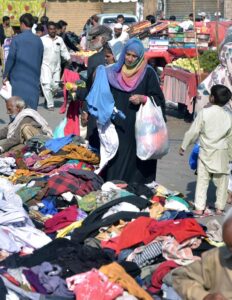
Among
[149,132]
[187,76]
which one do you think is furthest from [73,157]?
[187,76]

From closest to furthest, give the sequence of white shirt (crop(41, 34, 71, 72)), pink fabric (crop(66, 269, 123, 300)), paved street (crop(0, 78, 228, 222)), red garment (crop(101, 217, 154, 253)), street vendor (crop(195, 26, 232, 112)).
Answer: pink fabric (crop(66, 269, 123, 300)) < red garment (crop(101, 217, 154, 253)) < paved street (crop(0, 78, 228, 222)) < street vendor (crop(195, 26, 232, 112)) < white shirt (crop(41, 34, 71, 72))

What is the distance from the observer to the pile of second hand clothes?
550 cm

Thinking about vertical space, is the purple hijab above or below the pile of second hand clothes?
above

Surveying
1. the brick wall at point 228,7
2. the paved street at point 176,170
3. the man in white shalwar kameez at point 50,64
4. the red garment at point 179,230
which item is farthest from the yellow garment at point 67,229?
the brick wall at point 228,7

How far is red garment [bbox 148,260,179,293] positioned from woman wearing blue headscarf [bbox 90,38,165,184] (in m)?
2.28

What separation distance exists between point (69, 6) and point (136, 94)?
3166 centimetres

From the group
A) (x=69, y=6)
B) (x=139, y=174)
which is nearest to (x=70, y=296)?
(x=139, y=174)

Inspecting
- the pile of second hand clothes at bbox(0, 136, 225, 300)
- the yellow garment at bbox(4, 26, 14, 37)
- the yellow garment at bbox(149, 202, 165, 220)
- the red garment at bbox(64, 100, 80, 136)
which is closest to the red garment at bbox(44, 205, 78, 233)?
the pile of second hand clothes at bbox(0, 136, 225, 300)

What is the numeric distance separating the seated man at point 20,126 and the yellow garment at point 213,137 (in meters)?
1.93

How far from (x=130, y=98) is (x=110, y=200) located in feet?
3.37

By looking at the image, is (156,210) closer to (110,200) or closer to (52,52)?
(110,200)

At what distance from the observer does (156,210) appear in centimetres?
700

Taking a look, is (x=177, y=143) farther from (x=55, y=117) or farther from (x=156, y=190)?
(x=156, y=190)

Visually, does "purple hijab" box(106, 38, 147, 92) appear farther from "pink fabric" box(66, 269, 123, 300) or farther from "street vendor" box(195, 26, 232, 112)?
"street vendor" box(195, 26, 232, 112)
